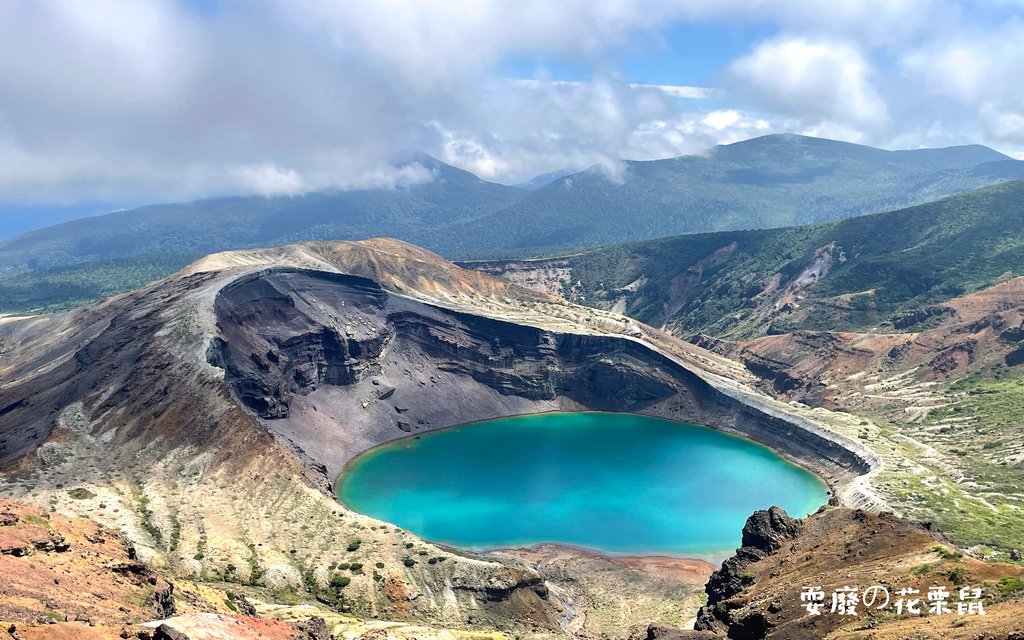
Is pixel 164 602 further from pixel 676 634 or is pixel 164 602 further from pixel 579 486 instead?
pixel 579 486

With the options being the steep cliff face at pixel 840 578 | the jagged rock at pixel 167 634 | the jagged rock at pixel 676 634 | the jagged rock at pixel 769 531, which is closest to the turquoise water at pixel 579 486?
the jagged rock at pixel 769 531

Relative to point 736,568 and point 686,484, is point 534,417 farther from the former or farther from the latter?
point 736,568

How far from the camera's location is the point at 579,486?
394ft

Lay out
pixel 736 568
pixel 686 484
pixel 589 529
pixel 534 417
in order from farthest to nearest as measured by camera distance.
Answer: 1. pixel 534 417
2. pixel 686 484
3. pixel 589 529
4. pixel 736 568

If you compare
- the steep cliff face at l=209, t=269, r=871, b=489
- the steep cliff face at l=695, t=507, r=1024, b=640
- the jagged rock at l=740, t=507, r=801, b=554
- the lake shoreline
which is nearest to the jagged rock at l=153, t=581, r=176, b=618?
the steep cliff face at l=695, t=507, r=1024, b=640

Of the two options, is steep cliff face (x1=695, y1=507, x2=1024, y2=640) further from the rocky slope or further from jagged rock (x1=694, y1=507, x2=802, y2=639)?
the rocky slope

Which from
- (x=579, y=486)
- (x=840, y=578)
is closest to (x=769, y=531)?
(x=840, y=578)

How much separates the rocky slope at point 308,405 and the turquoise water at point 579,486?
784 centimetres

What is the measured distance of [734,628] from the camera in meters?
55.7

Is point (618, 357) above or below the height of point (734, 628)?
above

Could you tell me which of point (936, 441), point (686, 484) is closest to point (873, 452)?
point (936, 441)

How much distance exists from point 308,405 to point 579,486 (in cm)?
5847

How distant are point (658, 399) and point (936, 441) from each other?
58553 millimetres

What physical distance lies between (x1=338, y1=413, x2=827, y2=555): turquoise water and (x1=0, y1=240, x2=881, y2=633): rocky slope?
7.84 meters
